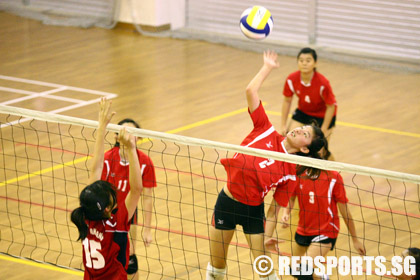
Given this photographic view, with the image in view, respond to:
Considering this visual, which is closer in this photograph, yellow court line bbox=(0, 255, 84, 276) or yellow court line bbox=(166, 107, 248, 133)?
→ yellow court line bbox=(0, 255, 84, 276)

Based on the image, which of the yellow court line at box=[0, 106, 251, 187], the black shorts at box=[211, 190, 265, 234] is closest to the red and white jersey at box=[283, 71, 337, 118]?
the yellow court line at box=[0, 106, 251, 187]

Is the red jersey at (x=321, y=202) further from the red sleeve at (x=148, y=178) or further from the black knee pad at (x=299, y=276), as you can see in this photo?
the red sleeve at (x=148, y=178)

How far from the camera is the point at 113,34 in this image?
57.2ft

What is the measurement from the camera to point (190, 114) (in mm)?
12383

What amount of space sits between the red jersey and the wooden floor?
47cm

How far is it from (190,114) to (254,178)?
20.8 ft

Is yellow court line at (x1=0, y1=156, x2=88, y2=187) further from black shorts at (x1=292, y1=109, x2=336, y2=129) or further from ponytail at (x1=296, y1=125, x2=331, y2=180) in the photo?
ponytail at (x1=296, y1=125, x2=331, y2=180)

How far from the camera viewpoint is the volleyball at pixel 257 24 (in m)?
8.18

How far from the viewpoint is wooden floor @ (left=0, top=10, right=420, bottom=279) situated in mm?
8078

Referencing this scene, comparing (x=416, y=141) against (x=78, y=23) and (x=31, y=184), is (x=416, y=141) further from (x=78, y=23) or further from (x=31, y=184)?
(x=78, y=23)

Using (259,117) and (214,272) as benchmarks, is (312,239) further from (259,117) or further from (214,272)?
(259,117)

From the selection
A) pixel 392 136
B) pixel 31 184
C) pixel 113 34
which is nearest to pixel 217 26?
pixel 113 34

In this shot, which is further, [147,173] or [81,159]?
[81,159]

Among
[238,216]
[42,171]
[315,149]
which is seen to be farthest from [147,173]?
[42,171]
